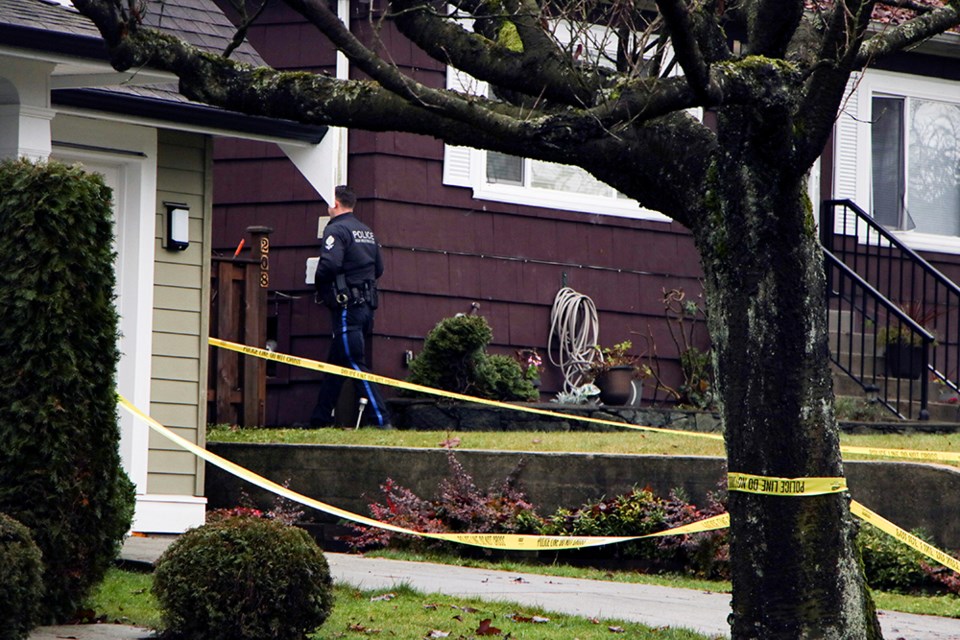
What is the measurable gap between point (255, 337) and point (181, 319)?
226 cm

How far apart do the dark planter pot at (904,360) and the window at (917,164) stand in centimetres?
212

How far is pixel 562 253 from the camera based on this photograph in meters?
15.6

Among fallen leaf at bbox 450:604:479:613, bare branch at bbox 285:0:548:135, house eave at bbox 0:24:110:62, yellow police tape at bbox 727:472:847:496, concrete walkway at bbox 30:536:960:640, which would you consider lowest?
concrete walkway at bbox 30:536:960:640

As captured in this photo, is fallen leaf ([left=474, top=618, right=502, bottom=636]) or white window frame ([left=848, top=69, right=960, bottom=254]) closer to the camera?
fallen leaf ([left=474, top=618, right=502, bottom=636])

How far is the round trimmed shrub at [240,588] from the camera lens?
23.3 feet

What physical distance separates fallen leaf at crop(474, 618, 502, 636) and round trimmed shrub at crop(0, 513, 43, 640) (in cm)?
203

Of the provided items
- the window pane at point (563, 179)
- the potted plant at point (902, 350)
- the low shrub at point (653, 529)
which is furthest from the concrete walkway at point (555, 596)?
the potted plant at point (902, 350)

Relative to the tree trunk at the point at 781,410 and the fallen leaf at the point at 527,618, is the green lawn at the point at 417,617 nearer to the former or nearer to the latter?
the fallen leaf at the point at 527,618

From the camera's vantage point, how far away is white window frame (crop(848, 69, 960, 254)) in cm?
1736

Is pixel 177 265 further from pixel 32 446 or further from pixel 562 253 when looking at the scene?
pixel 562 253

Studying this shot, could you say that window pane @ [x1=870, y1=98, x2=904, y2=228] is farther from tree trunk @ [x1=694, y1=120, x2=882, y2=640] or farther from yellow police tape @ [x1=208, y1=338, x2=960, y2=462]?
tree trunk @ [x1=694, y1=120, x2=882, y2=640]

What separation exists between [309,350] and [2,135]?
18.4ft

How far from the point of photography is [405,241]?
48.4ft

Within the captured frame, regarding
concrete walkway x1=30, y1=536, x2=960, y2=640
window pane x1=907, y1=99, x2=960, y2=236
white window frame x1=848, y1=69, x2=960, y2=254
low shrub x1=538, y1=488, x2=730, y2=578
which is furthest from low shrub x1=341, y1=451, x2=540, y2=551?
window pane x1=907, y1=99, x2=960, y2=236
